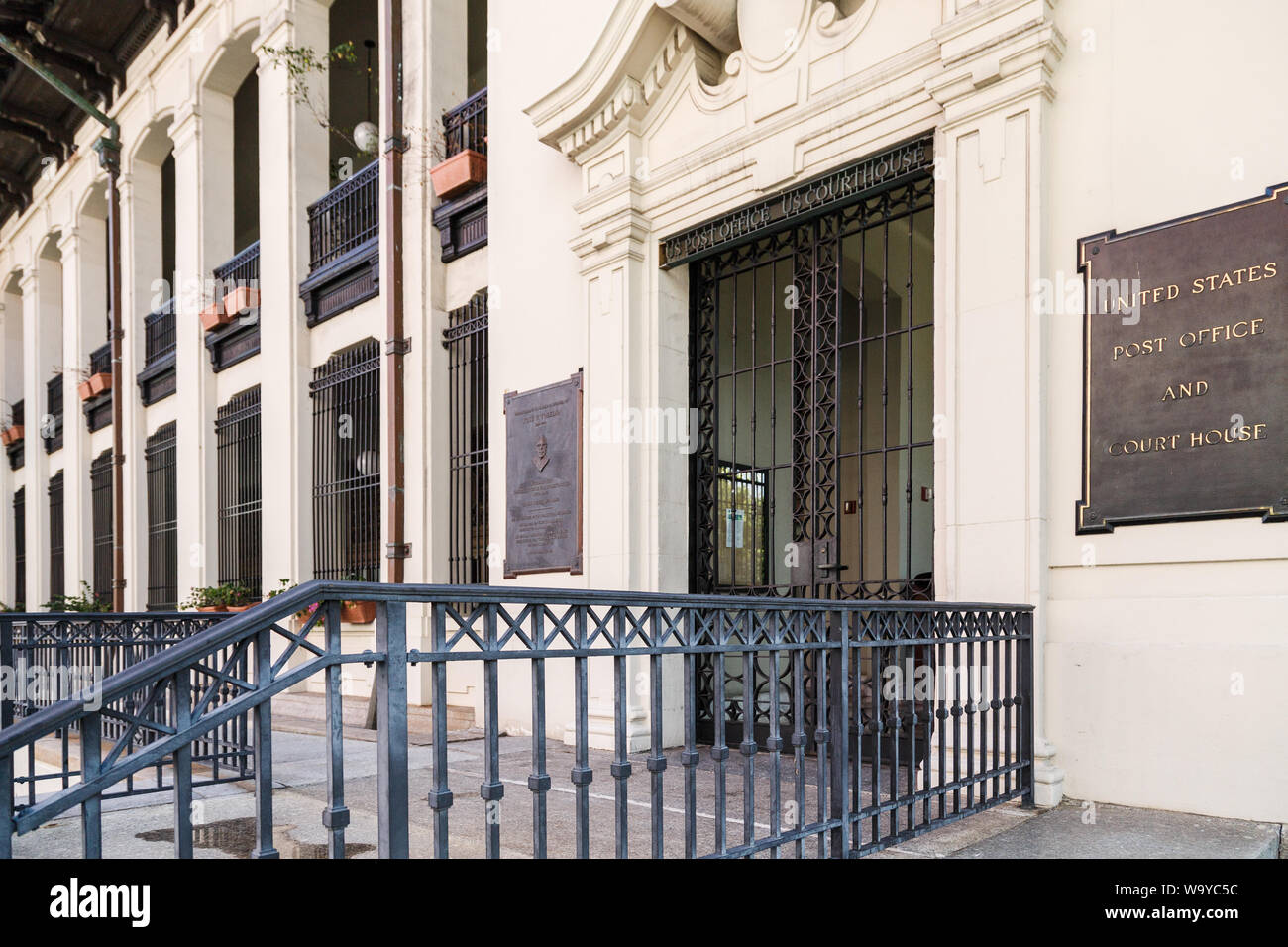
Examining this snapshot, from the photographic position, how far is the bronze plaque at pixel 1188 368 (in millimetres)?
4324

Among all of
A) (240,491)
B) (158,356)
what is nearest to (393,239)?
(240,491)

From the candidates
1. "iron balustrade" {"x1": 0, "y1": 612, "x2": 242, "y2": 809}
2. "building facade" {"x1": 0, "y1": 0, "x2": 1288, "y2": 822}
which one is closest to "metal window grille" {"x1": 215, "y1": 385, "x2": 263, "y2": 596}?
"building facade" {"x1": 0, "y1": 0, "x2": 1288, "y2": 822}

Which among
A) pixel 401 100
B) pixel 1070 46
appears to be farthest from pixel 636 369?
pixel 401 100

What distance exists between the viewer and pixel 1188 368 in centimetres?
455

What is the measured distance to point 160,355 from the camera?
1633 cm

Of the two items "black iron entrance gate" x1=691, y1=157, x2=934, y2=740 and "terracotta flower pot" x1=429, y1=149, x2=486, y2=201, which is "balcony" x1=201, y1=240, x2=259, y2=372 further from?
"black iron entrance gate" x1=691, y1=157, x2=934, y2=740

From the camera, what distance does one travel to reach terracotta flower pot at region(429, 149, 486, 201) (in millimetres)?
9289

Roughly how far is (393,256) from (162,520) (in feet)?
28.2

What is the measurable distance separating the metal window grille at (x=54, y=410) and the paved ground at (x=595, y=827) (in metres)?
17.6

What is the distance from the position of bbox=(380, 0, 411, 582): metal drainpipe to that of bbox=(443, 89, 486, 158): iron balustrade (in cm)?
51

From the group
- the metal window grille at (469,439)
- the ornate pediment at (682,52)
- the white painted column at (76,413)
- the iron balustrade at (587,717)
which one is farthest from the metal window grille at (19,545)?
the iron balustrade at (587,717)
